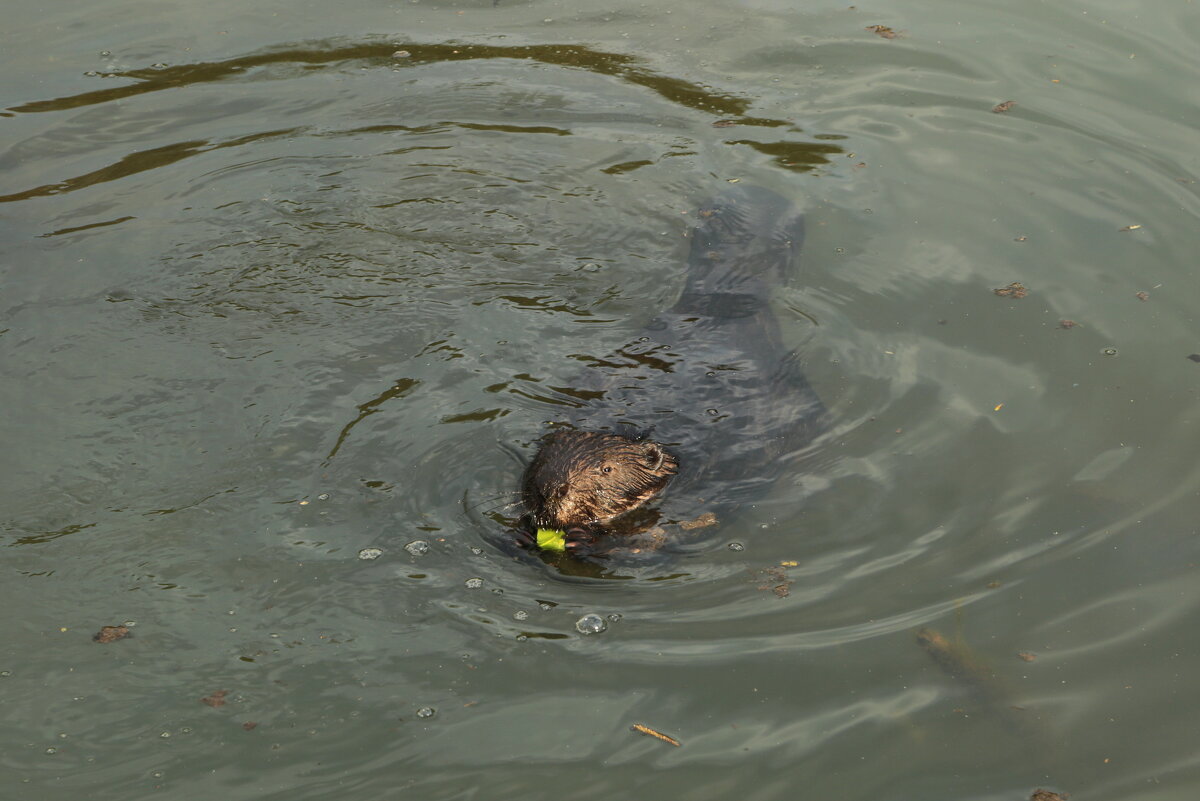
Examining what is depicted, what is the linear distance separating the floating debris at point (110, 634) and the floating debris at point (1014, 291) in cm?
535

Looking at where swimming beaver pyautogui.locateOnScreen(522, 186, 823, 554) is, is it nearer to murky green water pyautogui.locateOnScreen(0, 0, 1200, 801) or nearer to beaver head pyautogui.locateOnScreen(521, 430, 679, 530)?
beaver head pyautogui.locateOnScreen(521, 430, 679, 530)

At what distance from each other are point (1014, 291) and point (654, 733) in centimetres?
410

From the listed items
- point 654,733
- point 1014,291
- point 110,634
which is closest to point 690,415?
point 654,733

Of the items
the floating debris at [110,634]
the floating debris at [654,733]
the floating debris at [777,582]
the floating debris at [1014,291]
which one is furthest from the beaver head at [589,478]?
the floating debris at [1014,291]

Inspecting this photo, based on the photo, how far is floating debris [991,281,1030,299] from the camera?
6.80 metres

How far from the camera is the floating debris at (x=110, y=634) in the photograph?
454cm

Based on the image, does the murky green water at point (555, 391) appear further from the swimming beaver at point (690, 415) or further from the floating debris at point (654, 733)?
the swimming beaver at point (690, 415)

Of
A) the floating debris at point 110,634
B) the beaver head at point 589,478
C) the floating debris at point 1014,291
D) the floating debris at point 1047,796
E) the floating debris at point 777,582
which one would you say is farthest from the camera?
the floating debris at point 1014,291

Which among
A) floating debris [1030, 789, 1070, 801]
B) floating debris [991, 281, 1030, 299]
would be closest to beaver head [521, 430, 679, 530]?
floating debris [1030, 789, 1070, 801]

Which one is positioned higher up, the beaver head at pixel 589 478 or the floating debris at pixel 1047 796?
the beaver head at pixel 589 478

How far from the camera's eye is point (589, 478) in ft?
16.9

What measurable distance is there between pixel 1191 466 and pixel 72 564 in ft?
18.0

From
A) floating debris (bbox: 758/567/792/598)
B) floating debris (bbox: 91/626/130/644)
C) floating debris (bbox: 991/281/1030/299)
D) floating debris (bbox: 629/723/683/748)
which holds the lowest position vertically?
floating debris (bbox: 629/723/683/748)

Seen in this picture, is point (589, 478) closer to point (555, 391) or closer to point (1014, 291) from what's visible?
point (555, 391)
